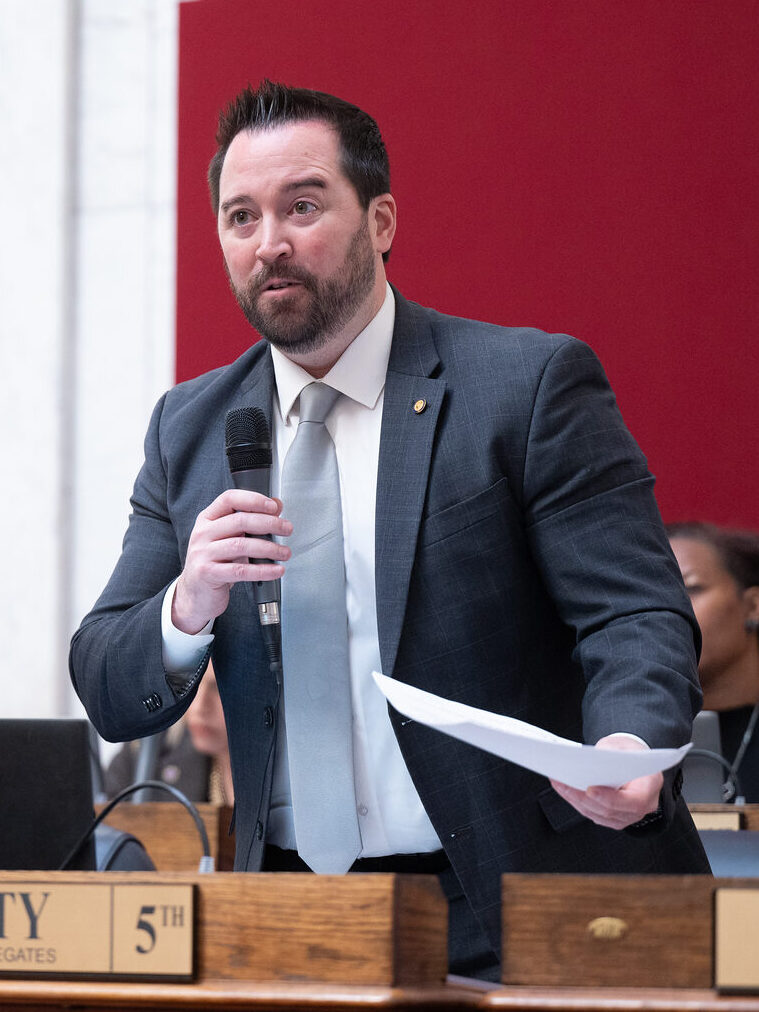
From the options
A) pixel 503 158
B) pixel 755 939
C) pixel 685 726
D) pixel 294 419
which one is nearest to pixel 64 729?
pixel 294 419

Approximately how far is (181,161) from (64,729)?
2.21 m

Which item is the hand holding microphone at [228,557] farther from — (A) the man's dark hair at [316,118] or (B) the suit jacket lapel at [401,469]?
(A) the man's dark hair at [316,118]

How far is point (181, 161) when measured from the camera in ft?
11.3

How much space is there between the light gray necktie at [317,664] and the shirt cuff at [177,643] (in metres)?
0.10

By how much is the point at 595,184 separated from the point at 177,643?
2.02 m

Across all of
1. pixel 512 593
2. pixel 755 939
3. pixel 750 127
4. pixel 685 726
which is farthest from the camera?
pixel 750 127

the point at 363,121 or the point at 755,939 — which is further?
the point at 363,121

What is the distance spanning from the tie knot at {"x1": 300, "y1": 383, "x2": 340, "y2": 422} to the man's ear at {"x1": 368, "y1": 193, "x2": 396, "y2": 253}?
0.22 m

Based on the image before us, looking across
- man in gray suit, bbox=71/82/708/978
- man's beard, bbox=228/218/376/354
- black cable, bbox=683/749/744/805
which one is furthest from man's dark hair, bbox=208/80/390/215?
black cable, bbox=683/749/744/805

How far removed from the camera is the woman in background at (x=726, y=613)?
2.85 m

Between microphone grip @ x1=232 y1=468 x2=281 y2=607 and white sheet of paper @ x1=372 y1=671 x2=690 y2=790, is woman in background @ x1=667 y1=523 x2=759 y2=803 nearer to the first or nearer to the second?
microphone grip @ x1=232 y1=468 x2=281 y2=607

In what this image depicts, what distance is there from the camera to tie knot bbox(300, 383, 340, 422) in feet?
4.98

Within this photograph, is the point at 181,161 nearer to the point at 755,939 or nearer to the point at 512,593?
the point at 512,593

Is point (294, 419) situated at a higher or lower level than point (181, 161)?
lower
